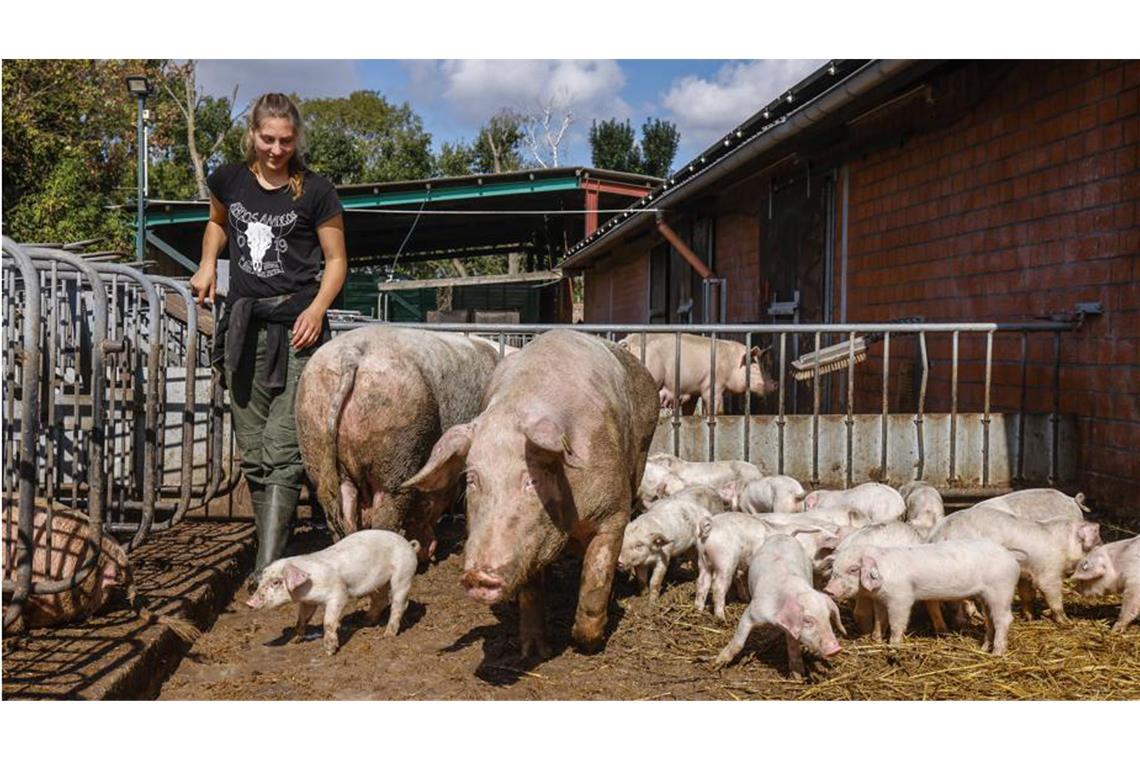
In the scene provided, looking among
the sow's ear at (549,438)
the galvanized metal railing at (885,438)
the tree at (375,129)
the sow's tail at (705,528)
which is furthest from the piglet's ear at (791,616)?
the tree at (375,129)

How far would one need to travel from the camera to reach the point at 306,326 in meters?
4.67

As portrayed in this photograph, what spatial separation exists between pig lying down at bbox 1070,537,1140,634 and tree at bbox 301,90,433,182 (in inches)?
1473

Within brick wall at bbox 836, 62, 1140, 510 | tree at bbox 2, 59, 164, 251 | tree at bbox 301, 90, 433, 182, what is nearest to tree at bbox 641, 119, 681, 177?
tree at bbox 301, 90, 433, 182

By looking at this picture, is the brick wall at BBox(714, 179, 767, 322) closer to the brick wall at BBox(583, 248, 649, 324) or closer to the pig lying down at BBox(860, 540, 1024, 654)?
the brick wall at BBox(583, 248, 649, 324)

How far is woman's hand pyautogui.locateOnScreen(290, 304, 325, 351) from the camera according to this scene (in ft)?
15.3

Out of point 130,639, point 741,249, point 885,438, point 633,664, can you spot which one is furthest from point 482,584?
point 741,249

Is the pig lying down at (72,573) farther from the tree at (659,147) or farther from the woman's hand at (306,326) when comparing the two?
the tree at (659,147)

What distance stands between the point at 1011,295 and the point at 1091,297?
0.95 m

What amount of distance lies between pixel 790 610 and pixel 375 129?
43854 mm

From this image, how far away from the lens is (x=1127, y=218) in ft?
19.7

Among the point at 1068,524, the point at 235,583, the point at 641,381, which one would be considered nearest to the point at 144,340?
the point at 235,583

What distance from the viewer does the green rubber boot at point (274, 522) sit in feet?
15.2

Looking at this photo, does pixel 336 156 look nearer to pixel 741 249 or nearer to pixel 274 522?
pixel 741 249

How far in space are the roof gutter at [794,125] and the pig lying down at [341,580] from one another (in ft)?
16.5
